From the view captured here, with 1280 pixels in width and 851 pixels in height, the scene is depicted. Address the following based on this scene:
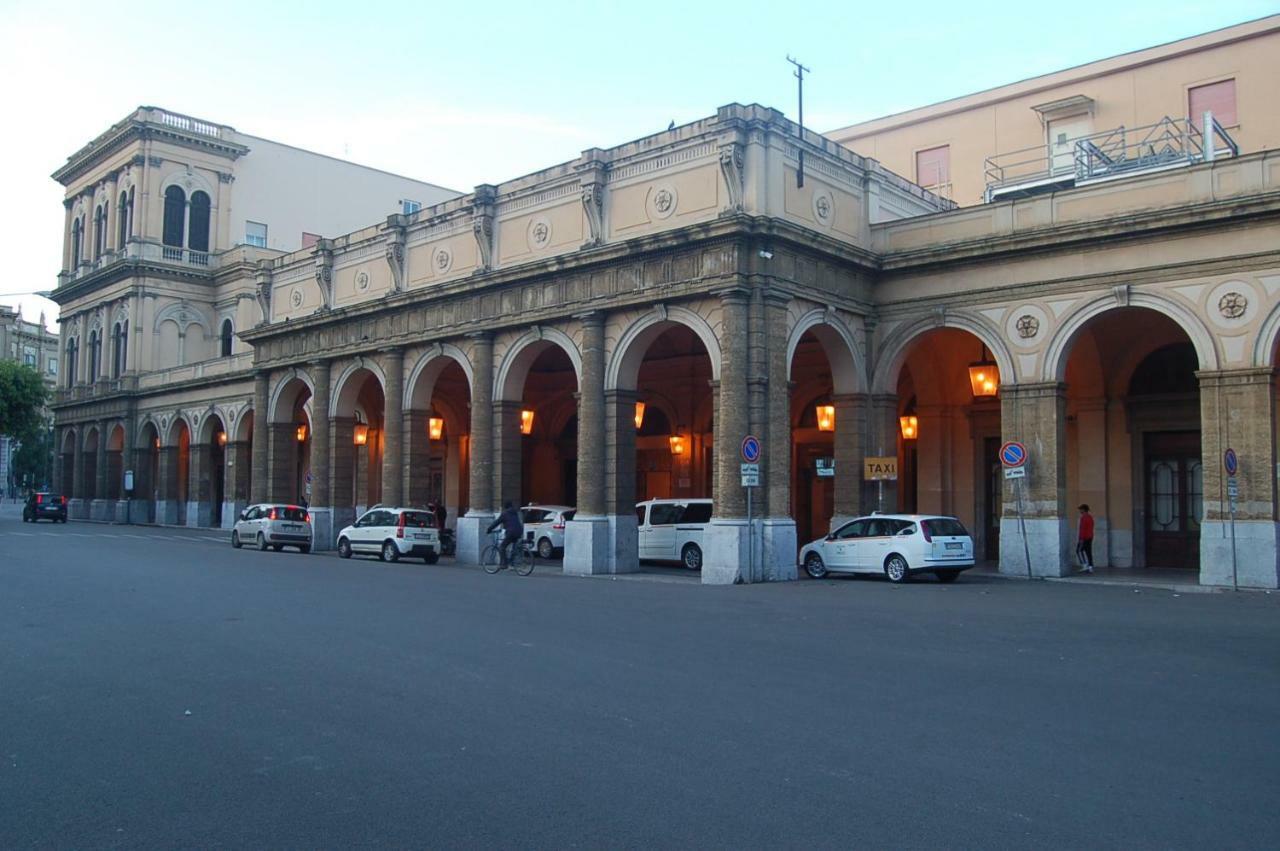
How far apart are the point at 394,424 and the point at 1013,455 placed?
17560 mm

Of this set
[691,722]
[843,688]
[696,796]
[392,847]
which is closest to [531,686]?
[691,722]

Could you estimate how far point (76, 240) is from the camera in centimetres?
6175

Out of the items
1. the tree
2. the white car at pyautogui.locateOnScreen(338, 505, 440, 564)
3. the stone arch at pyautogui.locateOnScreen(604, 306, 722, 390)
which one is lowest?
the white car at pyautogui.locateOnScreen(338, 505, 440, 564)

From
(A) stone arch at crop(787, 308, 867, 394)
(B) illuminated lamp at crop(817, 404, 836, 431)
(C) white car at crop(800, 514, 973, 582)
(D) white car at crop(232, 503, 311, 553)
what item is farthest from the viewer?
(D) white car at crop(232, 503, 311, 553)

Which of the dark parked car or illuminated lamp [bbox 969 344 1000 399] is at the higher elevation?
illuminated lamp [bbox 969 344 1000 399]

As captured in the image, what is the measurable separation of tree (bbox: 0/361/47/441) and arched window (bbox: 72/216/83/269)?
7.09 m

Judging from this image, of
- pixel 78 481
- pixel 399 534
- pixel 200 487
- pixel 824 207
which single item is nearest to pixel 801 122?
pixel 824 207

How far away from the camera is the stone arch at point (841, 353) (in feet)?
79.5

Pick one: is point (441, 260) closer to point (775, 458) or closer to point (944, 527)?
point (775, 458)

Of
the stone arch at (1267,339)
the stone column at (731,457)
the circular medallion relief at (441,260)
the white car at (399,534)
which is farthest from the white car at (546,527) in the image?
the stone arch at (1267,339)

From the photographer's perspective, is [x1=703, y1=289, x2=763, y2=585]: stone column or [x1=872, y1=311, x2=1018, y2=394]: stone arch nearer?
[x1=703, y1=289, x2=763, y2=585]: stone column

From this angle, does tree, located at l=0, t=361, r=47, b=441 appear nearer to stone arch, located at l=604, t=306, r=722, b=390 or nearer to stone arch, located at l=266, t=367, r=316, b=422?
stone arch, located at l=266, t=367, r=316, b=422

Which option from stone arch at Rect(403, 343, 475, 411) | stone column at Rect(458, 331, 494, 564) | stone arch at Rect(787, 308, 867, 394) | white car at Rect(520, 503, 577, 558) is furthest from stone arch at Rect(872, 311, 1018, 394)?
stone arch at Rect(403, 343, 475, 411)

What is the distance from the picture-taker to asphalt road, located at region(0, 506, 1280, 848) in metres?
5.64
